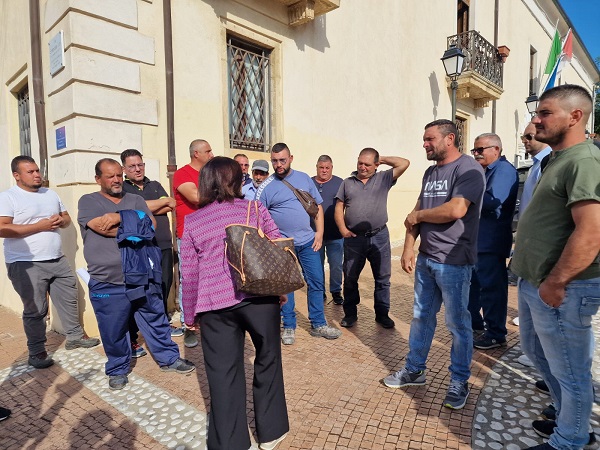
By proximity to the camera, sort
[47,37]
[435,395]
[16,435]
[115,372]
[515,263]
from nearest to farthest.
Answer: [515,263], [16,435], [435,395], [115,372], [47,37]

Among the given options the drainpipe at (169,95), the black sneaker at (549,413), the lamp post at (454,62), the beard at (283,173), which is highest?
the lamp post at (454,62)

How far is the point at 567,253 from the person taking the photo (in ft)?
5.57

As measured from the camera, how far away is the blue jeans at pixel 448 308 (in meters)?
2.60

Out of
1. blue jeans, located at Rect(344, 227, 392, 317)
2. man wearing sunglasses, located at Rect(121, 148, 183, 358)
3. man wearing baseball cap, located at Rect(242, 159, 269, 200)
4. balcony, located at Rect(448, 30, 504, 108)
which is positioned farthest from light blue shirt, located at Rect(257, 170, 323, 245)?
balcony, located at Rect(448, 30, 504, 108)

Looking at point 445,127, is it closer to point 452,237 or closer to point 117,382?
point 452,237

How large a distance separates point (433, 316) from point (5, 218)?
3.79 m

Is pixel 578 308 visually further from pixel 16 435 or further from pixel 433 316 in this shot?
pixel 16 435

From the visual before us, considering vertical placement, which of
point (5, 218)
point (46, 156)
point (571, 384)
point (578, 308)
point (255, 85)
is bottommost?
point (571, 384)

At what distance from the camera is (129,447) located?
2354 millimetres

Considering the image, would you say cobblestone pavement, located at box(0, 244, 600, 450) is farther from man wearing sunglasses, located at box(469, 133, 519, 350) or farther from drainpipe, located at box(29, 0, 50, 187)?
drainpipe, located at box(29, 0, 50, 187)

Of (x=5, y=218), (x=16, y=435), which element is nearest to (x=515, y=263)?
(x=16, y=435)

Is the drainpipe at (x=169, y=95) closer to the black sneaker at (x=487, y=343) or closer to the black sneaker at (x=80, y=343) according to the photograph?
the black sneaker at (x=80, y=343)

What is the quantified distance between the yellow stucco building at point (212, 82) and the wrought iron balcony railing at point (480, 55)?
27cm

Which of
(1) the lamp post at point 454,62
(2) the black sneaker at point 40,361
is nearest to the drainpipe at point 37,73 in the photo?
(2) the black sneaker at point 40,361
